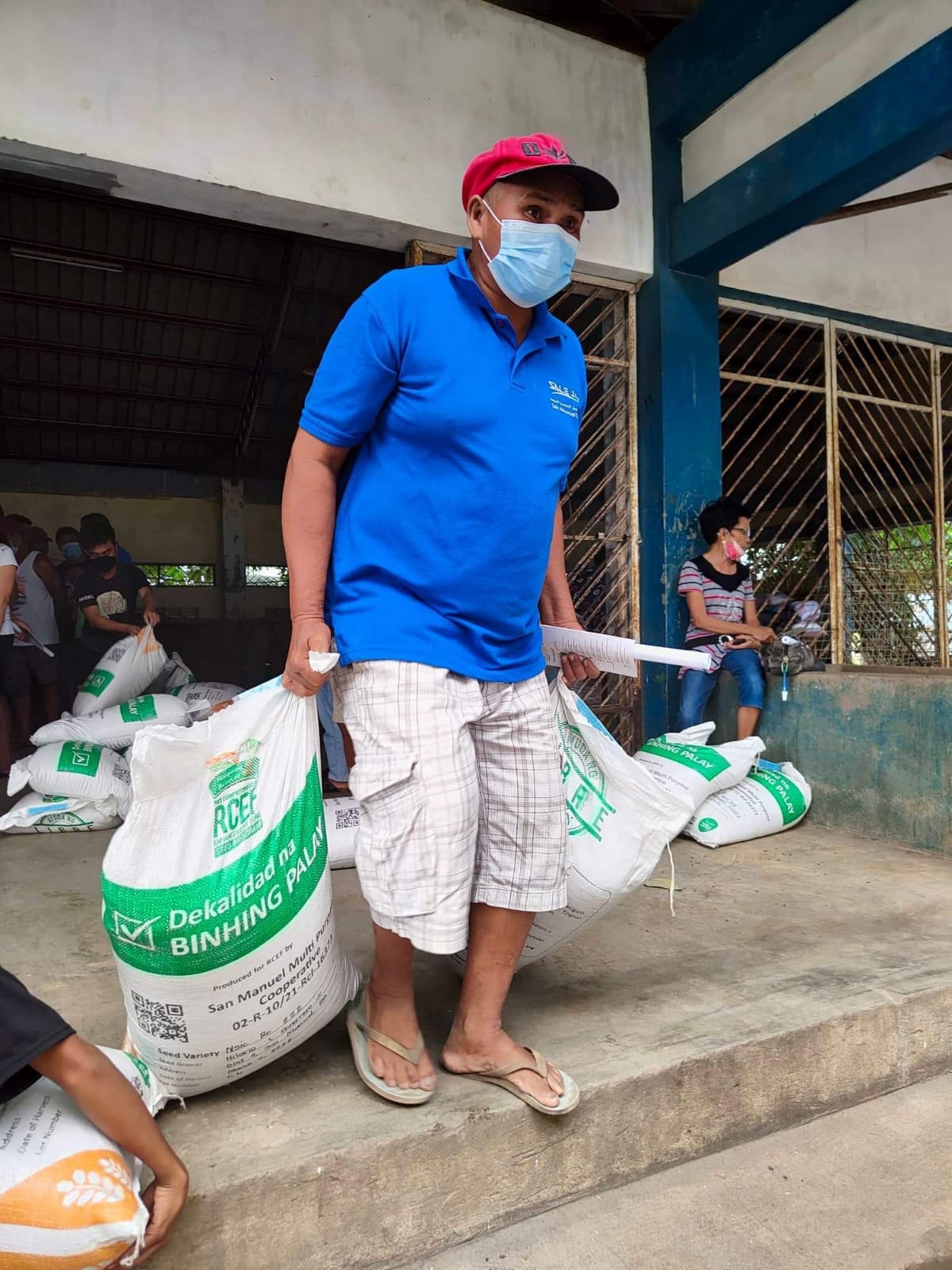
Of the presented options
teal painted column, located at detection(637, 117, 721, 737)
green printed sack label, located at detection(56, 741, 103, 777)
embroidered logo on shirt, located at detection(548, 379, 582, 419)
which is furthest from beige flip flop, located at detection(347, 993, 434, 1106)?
teal painted column, located at detection(637, 117, 721, 737)

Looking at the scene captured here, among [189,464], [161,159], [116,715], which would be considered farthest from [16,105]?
[189,464]

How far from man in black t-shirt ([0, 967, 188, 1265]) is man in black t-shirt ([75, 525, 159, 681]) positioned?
3.51 meters

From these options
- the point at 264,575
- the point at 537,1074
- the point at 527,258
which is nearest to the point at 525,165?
the point at 527,258

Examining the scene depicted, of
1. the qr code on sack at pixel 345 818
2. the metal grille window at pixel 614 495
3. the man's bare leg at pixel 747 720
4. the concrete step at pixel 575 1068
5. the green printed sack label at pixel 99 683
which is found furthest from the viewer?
the metal grille window at pixel 614 495

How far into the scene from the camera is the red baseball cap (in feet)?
4.58

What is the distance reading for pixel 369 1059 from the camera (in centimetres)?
143

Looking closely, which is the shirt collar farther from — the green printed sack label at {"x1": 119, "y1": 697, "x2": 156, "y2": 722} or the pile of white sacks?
the green printed sack label at {"x1": 119, "y1": 697, "x2": 156, "y2": 722}

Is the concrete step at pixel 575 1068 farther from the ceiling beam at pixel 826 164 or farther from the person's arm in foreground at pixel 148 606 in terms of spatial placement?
the ceiling beam at pixel 826 164

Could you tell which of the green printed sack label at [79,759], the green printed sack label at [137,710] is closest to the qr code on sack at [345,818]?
the green printed sack label at [79,759]

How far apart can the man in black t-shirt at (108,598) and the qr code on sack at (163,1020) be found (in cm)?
331

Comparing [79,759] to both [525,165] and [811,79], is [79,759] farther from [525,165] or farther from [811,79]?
[811,79]

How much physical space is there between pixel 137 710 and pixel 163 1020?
2.81 metres

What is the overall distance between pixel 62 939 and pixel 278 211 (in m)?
2.80

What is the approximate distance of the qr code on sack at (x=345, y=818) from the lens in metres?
2.82
